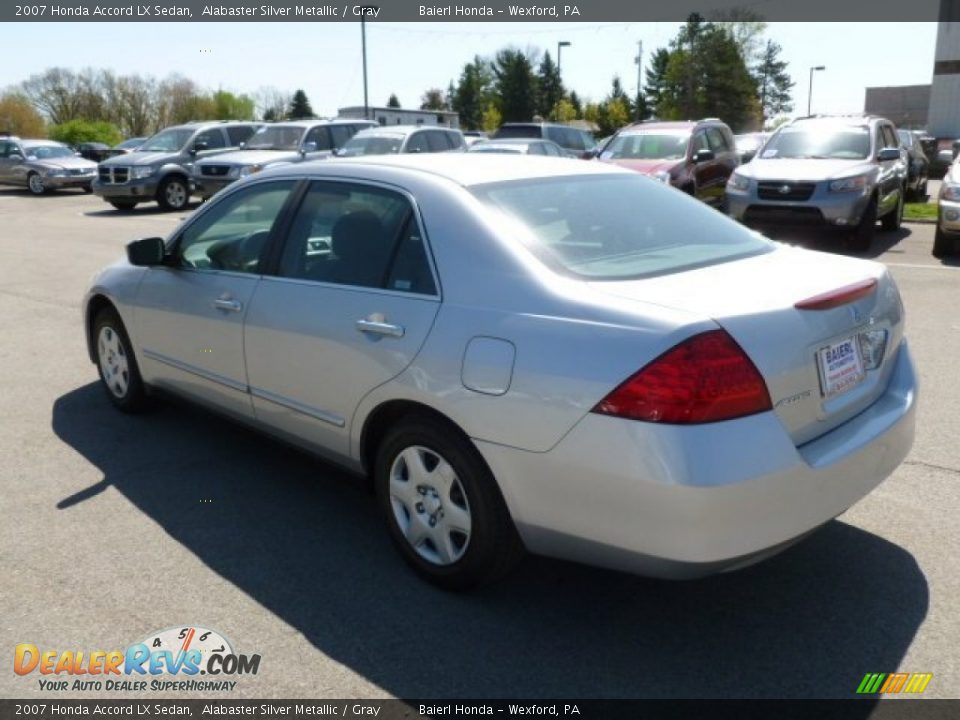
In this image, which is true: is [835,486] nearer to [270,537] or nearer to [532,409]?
[532,409]

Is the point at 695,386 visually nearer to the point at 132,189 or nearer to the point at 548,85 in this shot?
the point at 132,189

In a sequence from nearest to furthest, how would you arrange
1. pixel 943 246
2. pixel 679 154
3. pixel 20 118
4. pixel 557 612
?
1. pixel 557 612
2. pixel 943 246
3. pixel 679 154
4. pixel 20 118

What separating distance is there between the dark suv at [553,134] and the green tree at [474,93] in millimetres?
61433

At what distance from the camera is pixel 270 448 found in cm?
486

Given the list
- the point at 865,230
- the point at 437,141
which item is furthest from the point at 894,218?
the point at 437,141

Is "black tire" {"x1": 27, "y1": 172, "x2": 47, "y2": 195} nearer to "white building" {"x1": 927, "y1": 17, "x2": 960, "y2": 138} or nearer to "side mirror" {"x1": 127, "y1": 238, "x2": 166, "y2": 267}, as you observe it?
"side mirror" {"x1": 127, "y1": 238, "x2": 166, "y2": 267}

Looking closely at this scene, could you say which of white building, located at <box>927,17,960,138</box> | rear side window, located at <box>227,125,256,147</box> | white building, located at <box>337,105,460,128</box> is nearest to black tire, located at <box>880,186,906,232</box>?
rear side window, located at <box>227,125,256,147</box>

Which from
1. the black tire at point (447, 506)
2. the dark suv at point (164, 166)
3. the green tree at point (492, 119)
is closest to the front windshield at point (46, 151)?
the dark suv at point (164, 166)

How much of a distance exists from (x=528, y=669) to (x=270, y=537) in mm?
1454

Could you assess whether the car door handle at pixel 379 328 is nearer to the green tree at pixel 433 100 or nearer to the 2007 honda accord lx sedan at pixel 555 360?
the 2007 honda accord lx sedan at pixel 555 360

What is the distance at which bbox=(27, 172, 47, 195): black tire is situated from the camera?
87.0 ft

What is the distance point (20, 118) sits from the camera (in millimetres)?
54812

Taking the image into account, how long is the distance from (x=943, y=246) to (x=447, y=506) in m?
10.1

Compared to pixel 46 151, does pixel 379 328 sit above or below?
below
